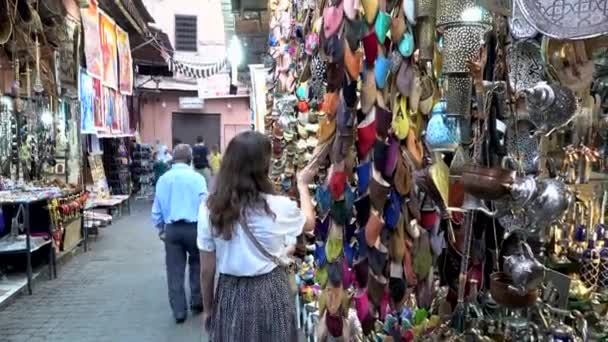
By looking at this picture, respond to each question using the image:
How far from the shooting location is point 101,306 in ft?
15.4

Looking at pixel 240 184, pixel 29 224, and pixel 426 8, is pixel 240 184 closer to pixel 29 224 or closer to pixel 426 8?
pixel 426 8

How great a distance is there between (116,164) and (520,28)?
12.3 m

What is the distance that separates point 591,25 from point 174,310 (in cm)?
389

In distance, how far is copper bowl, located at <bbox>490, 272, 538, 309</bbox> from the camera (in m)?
1.05

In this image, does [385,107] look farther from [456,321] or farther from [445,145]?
[456,321]

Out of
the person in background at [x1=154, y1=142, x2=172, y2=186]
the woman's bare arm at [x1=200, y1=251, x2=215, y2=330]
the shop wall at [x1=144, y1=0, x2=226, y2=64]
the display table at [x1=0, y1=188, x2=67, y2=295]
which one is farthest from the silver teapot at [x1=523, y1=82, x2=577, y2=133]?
the shop wall at [x1=144, y1=0, x2=226, y2=64]

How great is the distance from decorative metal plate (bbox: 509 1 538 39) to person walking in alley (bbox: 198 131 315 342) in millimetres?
902

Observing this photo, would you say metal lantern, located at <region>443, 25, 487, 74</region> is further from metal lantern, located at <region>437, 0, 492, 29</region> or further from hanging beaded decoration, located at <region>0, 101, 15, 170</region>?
hanging beaded decoration, located at <region>0, 101, 15, 170</region>

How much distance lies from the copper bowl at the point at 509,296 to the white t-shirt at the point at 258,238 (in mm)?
948

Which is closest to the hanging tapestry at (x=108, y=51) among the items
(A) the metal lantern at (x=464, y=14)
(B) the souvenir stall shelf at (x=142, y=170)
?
(B) the souvenir stall shelf at (x=142, y=170)

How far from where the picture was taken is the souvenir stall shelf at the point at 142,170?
1412 centimetres

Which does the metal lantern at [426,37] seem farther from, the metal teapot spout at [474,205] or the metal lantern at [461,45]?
the metal teapot spout at [474,205]

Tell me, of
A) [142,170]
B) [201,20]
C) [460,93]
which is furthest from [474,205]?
[201,20]

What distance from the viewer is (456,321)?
47.4 inches
